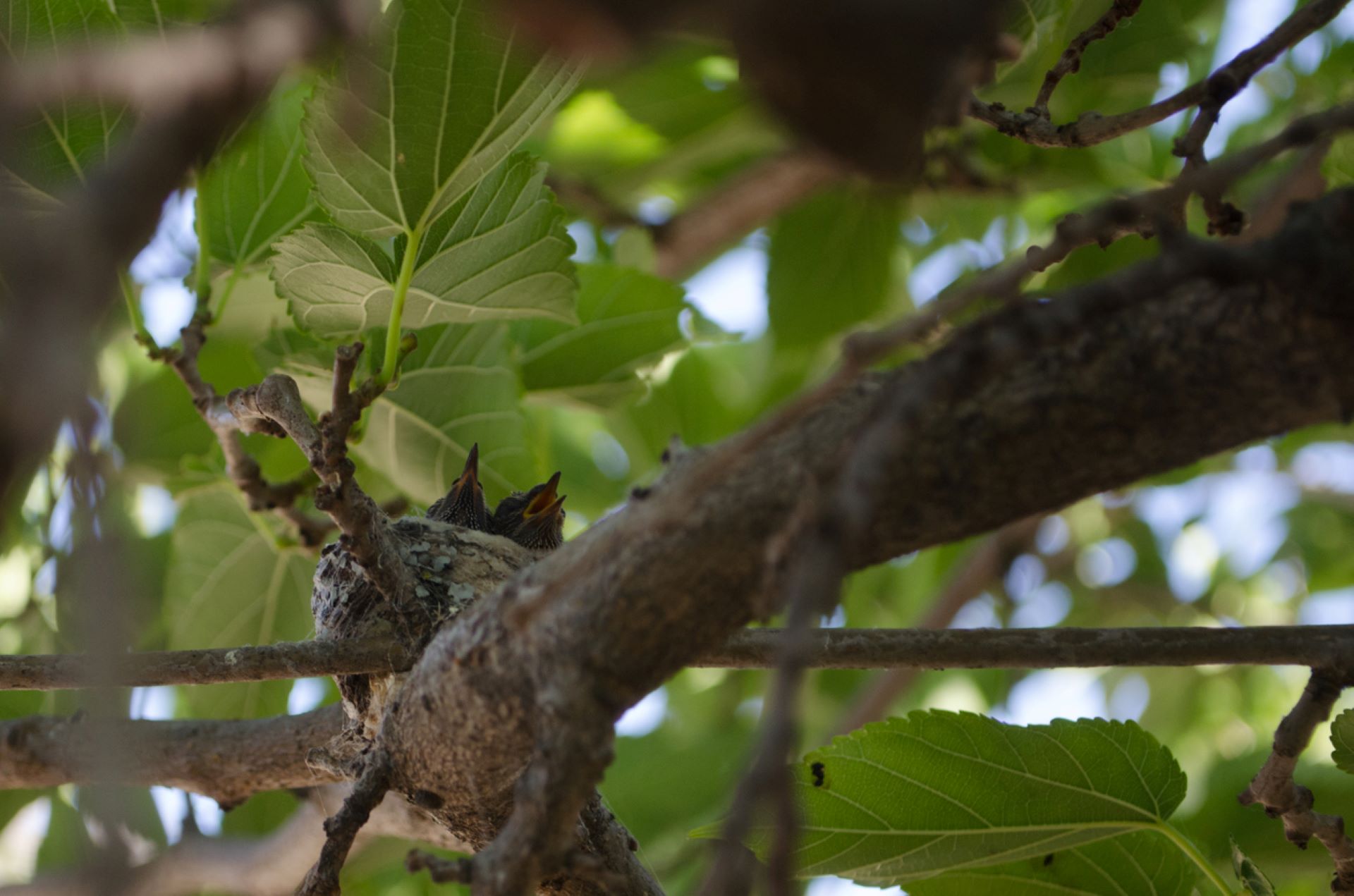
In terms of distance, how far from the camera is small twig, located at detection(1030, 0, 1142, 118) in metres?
1.58

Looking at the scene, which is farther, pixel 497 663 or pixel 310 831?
pixel 310 831

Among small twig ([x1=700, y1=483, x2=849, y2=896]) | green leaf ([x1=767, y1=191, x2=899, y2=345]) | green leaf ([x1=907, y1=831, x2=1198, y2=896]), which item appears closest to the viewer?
small twig ([x1=700, y1=483, x2=849, y2=896])

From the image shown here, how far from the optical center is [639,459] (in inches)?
158

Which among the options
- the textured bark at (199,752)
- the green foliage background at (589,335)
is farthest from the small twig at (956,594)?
the textured bark at (199,752)

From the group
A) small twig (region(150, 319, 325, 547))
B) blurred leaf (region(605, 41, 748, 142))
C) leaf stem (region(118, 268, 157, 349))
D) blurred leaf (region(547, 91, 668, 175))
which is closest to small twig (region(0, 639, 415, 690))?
small twig (region(150, 319, 325, 547))

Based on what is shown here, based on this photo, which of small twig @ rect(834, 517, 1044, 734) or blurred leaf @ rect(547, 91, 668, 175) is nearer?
small twig @ rect(834, 517, 1044, 734)

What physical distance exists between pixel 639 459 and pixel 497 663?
2.86m

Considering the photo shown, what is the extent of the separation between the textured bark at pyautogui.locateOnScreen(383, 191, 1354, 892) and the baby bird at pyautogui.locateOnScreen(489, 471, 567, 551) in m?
A: 2.43

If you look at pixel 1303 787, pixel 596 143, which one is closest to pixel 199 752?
pixel 1303 787

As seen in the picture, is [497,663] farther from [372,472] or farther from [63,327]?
[372,472]

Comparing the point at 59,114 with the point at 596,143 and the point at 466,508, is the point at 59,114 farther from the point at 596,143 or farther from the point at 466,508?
the point at 596,143

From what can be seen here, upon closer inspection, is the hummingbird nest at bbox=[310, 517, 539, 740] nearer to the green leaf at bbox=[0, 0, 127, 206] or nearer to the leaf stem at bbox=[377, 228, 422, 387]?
the leaf stem at bbox=[377, 228, 422, 387]

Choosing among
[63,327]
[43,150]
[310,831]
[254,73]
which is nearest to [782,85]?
[254,73]

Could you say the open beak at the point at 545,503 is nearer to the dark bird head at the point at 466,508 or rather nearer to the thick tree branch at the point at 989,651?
the dark bird head at the point at 466,508
